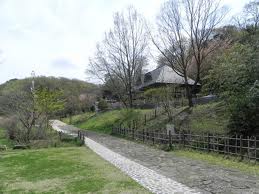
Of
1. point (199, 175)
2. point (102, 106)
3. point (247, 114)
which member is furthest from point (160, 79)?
point (199, 175)

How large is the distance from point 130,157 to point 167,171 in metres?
4.27

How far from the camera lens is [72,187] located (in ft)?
31.4

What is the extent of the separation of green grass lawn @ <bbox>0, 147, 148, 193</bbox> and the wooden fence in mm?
4975

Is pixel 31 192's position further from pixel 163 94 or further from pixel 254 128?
pixel 163 94

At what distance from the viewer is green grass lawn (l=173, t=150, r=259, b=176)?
11572 millimetres

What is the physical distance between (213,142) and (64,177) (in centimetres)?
760

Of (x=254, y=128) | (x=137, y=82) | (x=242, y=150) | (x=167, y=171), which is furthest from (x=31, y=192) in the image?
(x=137, y=82)

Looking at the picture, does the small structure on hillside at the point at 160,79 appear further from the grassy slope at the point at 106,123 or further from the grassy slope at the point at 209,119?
the grassy slope at the point at 209,119

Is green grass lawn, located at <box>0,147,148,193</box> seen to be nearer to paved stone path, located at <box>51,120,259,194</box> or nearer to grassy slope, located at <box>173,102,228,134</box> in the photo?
paved stone path, located at <box>51,120,259,194</box>

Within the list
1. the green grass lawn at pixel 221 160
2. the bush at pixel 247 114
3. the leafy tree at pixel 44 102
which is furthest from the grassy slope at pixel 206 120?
the leafy tree at pixel 44 102

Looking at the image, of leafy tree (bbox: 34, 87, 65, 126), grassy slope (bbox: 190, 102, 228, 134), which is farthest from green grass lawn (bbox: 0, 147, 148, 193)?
leafy tree (bbox: 34, 87, 65, 126)

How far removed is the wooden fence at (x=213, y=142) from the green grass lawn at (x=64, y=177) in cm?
497

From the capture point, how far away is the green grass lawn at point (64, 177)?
9.39 meters

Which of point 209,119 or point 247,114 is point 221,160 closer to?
point 247,114
